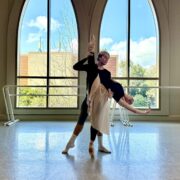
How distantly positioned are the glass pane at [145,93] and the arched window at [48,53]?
1461 mm

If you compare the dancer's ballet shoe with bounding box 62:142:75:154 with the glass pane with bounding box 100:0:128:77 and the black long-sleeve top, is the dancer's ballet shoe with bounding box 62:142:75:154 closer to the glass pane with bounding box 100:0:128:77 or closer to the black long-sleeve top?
the black long-sleeve top

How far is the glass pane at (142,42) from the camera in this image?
7.86 metres

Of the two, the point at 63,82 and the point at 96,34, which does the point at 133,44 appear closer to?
the point at 96,34

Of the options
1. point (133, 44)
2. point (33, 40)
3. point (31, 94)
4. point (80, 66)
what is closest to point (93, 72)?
point (80, 66)

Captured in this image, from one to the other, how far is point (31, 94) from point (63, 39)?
1560 mm

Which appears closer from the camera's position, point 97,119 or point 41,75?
point 97,119

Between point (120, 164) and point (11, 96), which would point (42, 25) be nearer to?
point (11, 96)

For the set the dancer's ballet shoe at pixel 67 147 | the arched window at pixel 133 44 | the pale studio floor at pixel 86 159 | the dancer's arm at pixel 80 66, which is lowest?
the pale studio floor at pixel 86 159

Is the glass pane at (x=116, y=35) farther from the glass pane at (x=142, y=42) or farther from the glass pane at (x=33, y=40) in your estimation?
the glass pane at (x=33, y=40)

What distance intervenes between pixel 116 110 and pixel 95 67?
423 cm

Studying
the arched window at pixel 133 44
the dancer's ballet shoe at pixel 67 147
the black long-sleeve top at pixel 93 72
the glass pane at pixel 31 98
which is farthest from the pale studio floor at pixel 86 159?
the arched window at pixel 133 44

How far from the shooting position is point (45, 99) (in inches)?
307

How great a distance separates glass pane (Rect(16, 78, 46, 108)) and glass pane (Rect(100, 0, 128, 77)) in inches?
69.8

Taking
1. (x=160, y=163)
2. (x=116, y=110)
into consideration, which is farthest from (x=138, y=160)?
(x=116, y=110)
